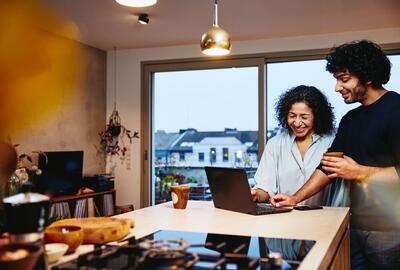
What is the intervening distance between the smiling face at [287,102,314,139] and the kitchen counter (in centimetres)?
59

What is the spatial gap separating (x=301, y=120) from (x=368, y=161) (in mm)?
541

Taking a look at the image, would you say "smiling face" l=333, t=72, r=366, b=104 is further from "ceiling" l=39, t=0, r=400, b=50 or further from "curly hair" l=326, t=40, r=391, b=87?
"ceiling" l=39, t=0, r=400, b=50

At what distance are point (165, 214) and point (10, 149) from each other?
1068 millimetres

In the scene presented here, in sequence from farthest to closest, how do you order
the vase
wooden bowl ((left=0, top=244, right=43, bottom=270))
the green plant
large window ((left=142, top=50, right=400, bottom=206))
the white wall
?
the green plant
the white wall
large window ((left=142, top=50, right=400, bottom=206))
the vase
wooden bowl ((left=0, top=244, right=43, bottom=270))

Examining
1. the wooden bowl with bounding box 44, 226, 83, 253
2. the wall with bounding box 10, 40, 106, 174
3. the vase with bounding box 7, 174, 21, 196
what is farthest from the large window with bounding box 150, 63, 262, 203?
the wooden bowl with bounding box 44, 226, 83, 253

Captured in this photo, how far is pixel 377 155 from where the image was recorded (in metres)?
2.04

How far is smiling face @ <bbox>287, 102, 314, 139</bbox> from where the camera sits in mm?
2520

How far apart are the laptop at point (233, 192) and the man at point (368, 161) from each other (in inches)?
9.5

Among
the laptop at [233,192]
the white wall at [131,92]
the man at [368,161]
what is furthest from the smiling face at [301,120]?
the white wall at [131,92]

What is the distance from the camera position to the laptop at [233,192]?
1.88 meters

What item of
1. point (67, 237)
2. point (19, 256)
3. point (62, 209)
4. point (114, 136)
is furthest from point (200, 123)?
point (19, 256)

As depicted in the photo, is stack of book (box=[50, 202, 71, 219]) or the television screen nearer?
stack of book (box=[50, 202, 71, 219])

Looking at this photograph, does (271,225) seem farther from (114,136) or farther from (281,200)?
(114,136)

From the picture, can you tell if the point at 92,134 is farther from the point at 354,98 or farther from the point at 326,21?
the point at 354,98
